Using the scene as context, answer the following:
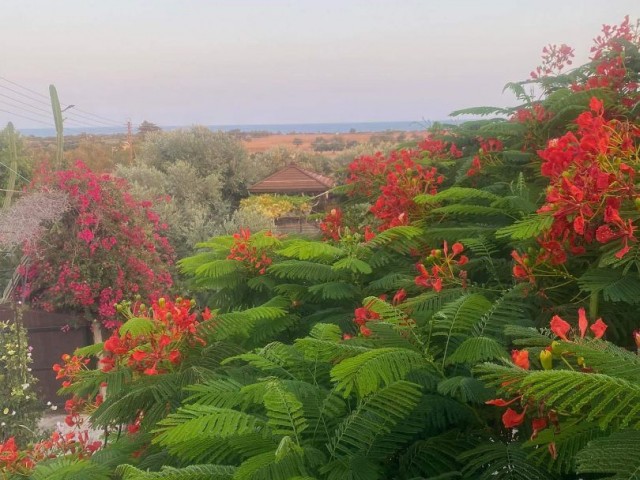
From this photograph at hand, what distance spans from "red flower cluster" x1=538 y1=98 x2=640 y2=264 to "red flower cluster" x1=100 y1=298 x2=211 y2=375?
121 centimetres

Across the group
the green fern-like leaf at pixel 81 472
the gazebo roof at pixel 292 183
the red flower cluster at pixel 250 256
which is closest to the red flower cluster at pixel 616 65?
the red flower cluster at pixel 250 256

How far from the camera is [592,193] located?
5.17 ft

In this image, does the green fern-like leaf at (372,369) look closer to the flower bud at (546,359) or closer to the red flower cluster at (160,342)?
the flower bud at (546,359)

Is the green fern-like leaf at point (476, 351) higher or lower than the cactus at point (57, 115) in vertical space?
lower

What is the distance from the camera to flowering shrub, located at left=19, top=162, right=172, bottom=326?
346 inches

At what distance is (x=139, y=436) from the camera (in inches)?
78.8

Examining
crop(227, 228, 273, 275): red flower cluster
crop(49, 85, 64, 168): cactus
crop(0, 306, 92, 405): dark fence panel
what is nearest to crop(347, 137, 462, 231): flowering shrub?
crop(227, 228, 273, 275): red flower cluster

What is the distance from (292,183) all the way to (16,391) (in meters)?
14.7

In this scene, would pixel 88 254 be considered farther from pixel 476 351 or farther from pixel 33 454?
pixel 476 351

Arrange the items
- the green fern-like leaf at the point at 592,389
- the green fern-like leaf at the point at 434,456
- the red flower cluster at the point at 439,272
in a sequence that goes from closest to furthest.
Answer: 1. the green fern-like leaf at the point at 592,389
2. the green fern-like leaf at the point at 434,456
3. the red flower cluster at the point at 439,272

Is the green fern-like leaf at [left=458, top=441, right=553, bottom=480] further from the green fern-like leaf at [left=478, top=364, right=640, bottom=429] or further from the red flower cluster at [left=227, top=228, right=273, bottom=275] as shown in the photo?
the red flower cluster at [left=227, top=228, right=273, bottom=275]

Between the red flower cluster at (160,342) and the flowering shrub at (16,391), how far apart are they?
4.73 meters

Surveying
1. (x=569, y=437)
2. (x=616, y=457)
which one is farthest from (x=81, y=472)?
(x=616, y=457)

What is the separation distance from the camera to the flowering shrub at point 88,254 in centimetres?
878
